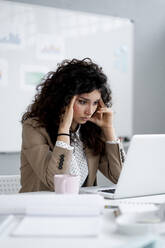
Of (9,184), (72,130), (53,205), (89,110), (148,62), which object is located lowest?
(9,184)

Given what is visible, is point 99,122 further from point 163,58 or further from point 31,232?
point 163,58

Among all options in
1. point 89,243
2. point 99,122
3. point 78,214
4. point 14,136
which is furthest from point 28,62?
point 89,243

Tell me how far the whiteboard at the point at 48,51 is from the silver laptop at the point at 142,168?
1.66 meters

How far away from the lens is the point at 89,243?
2.77ft

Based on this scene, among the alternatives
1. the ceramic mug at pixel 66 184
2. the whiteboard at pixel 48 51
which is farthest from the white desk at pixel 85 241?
the whiteboard at pixel 48 51

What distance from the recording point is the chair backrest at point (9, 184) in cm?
177

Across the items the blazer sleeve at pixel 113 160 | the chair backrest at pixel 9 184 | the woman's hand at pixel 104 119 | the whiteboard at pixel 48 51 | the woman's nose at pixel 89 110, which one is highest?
the whiteboard at pixel 48 51

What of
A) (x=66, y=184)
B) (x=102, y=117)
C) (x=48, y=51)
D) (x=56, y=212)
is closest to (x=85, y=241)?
(x=56, y=212)

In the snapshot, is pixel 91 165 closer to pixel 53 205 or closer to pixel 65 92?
pixel 65 92

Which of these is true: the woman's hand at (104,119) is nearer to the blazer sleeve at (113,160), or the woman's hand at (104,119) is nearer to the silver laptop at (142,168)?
the blazer sleeve at (113,160)

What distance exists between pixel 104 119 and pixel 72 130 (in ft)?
0.57

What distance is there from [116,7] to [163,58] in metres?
0.62

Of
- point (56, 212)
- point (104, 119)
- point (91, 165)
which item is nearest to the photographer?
point (56, 212)

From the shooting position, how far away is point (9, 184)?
70.4 inches
